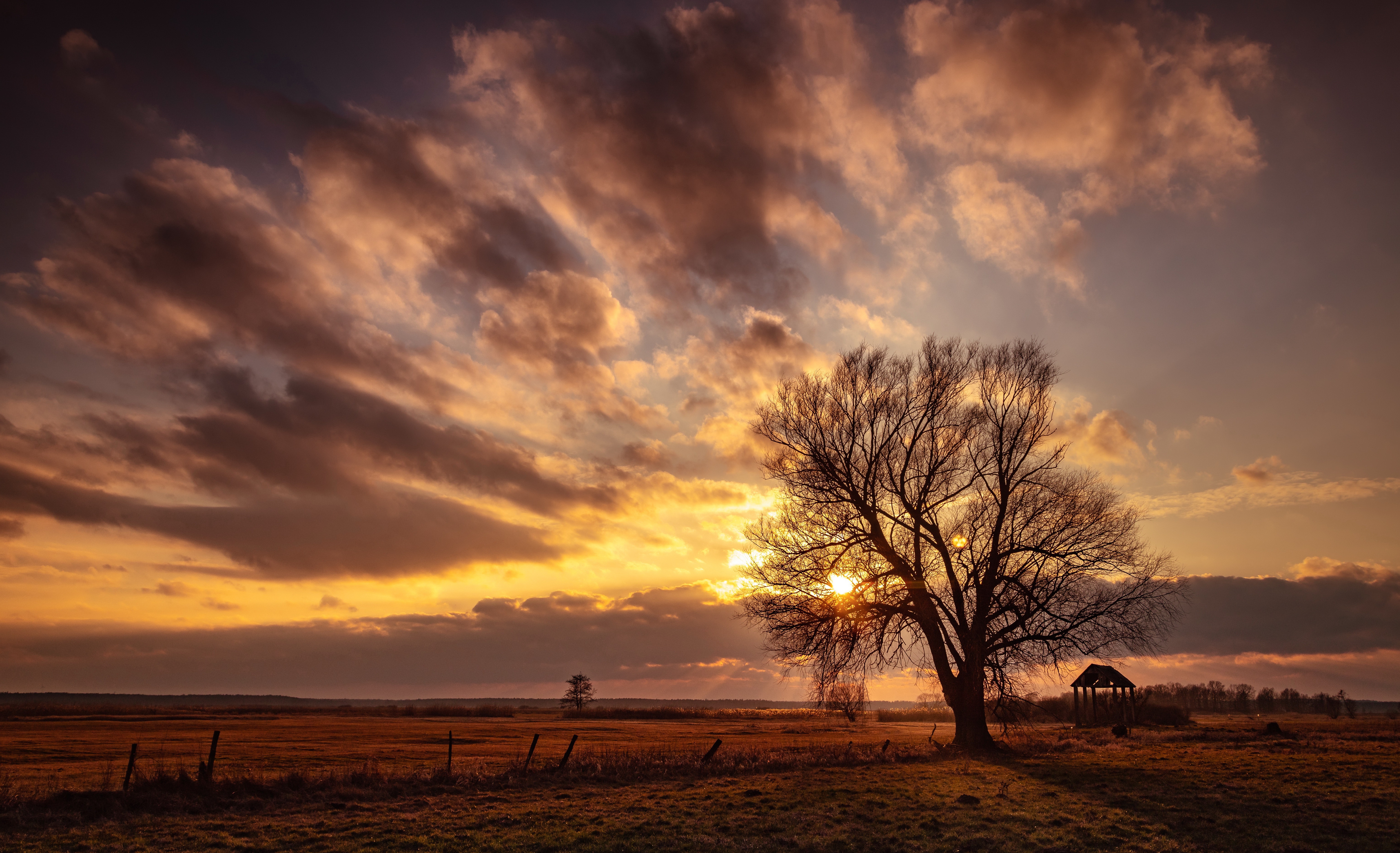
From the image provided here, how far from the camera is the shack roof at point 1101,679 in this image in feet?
184

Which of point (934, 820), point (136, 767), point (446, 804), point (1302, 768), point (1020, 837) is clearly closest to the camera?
point (1020, 837)

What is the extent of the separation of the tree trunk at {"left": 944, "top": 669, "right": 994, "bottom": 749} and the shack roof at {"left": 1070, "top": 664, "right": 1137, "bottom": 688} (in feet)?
113

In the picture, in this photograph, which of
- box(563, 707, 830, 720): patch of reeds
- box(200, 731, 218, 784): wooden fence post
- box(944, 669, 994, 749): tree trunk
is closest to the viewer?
box(200, 731, 218, 784): wooden fence post

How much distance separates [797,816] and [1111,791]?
9.48 m

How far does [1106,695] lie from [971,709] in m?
47.6

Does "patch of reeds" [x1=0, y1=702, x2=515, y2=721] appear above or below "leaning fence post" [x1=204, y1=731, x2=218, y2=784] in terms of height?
below

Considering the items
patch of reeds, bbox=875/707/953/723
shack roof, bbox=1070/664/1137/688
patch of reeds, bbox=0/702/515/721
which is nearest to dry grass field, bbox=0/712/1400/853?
shack roof, bbox=1070/664/1137/688

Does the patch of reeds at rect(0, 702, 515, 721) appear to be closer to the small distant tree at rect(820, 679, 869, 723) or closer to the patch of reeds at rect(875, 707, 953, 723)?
the patch of reeds at rect(875, 707, 953, 723)

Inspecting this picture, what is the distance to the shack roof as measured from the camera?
2203 inches

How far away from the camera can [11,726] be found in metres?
63.5

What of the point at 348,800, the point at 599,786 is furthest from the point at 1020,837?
the point at 348,800

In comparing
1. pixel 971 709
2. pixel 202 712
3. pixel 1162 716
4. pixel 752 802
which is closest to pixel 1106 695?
pixel 1162 716

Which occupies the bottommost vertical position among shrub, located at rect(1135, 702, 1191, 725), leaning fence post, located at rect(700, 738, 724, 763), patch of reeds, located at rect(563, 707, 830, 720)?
patch of reeds, located at rect(563, 707, 830, 720)

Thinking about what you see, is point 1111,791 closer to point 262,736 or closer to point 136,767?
point 136,767
